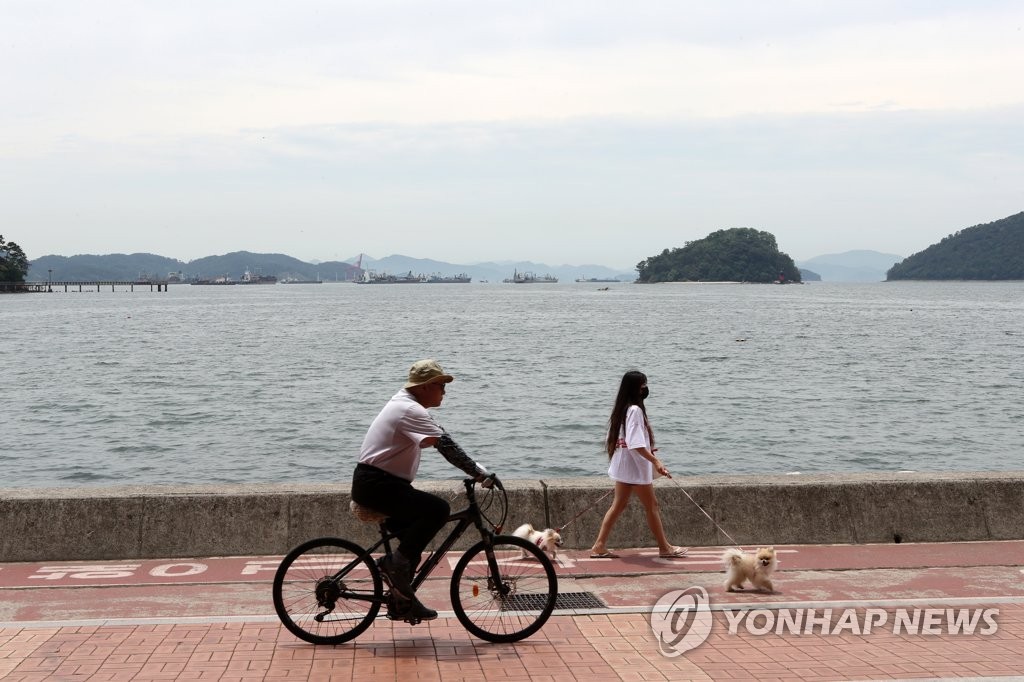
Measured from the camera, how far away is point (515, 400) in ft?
130

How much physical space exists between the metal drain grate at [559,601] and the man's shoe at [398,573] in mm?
607

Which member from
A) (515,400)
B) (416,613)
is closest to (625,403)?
(416,613)

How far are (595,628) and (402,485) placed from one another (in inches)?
62.4

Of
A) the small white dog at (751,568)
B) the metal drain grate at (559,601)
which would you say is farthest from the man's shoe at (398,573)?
the small white dog at (751,568)

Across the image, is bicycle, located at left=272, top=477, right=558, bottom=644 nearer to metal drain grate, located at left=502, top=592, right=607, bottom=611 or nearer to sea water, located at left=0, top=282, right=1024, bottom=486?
metal drain grate, located at left=502, top=592, right=607, bottom=611

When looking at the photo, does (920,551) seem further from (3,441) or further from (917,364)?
(917,364)

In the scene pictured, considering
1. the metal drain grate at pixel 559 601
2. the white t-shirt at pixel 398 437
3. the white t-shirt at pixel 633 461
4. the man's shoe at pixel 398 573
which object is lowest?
the metal drain grate at pixel 559 601

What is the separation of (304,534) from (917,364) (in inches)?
2033

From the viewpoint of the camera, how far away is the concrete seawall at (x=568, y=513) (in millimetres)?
9039

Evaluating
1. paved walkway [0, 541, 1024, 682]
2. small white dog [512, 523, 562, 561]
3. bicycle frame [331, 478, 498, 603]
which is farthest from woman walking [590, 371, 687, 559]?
bicycle frame [331, 478, 498, 603]

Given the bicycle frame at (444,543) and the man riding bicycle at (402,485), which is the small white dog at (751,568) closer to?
the bicycle frame at (444,543)

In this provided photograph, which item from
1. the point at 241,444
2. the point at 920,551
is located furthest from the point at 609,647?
the point at 241,444

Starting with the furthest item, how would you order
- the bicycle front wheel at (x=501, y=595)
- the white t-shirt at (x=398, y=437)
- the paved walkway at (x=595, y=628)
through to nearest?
the bicycle front wheel at (x=501, y=595)
the white t-shirt at (x=398, y=437)
the paved walkway at (x=595, y=628)

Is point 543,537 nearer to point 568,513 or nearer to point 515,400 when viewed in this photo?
point 568,513
